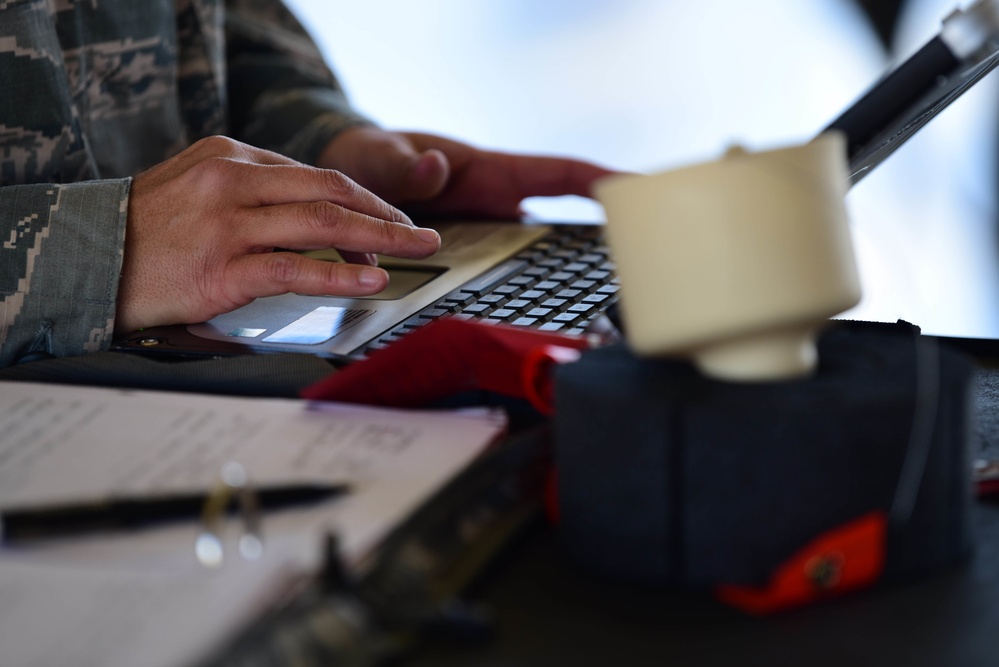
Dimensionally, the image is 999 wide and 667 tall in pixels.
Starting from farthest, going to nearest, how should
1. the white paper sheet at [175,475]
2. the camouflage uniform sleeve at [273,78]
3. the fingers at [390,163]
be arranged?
1. the camouflage uniform sleeve at [273,78]
2. the fingers at [390,163]
3. the white paper sheet at [175,475]

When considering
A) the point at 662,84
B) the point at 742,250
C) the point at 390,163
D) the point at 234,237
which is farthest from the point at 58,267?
the point at 662,84

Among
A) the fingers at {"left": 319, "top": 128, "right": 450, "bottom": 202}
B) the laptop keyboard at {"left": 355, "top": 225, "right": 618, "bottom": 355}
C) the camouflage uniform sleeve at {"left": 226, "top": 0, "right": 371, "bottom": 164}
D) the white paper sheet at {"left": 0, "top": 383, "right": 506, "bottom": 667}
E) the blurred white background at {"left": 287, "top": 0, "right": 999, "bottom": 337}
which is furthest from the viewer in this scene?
the blurred white background at {"left": 287, "top": 0, "right": 999, "bottom": 337}

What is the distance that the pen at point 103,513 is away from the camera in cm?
36

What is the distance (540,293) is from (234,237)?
0.69 ft

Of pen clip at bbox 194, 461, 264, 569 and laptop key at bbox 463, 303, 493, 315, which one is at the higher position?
pen clip at bbox 194, 461, 264, 569

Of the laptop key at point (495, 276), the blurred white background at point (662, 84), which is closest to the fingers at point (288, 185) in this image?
the laptop key at point (495, 276)

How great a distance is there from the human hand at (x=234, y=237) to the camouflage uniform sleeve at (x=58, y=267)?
0.02 m

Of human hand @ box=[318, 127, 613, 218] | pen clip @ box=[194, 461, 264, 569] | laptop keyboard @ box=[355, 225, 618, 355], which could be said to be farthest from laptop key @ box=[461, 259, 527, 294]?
pen clip @ box=[194, 461, 264, 569]

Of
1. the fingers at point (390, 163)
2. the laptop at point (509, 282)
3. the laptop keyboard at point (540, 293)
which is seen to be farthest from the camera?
the fingers at point (390, 163)

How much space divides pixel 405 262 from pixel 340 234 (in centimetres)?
14

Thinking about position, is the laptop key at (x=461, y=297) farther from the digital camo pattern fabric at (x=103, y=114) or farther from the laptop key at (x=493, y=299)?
the digital camo pattern fabric at (x=103, y=114)

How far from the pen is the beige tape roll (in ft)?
0.52

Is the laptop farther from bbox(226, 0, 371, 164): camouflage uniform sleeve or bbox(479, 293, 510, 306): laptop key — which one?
bbox(226, 0, 371, 164): camouflage uniform sleeve

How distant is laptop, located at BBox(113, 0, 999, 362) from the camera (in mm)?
417
